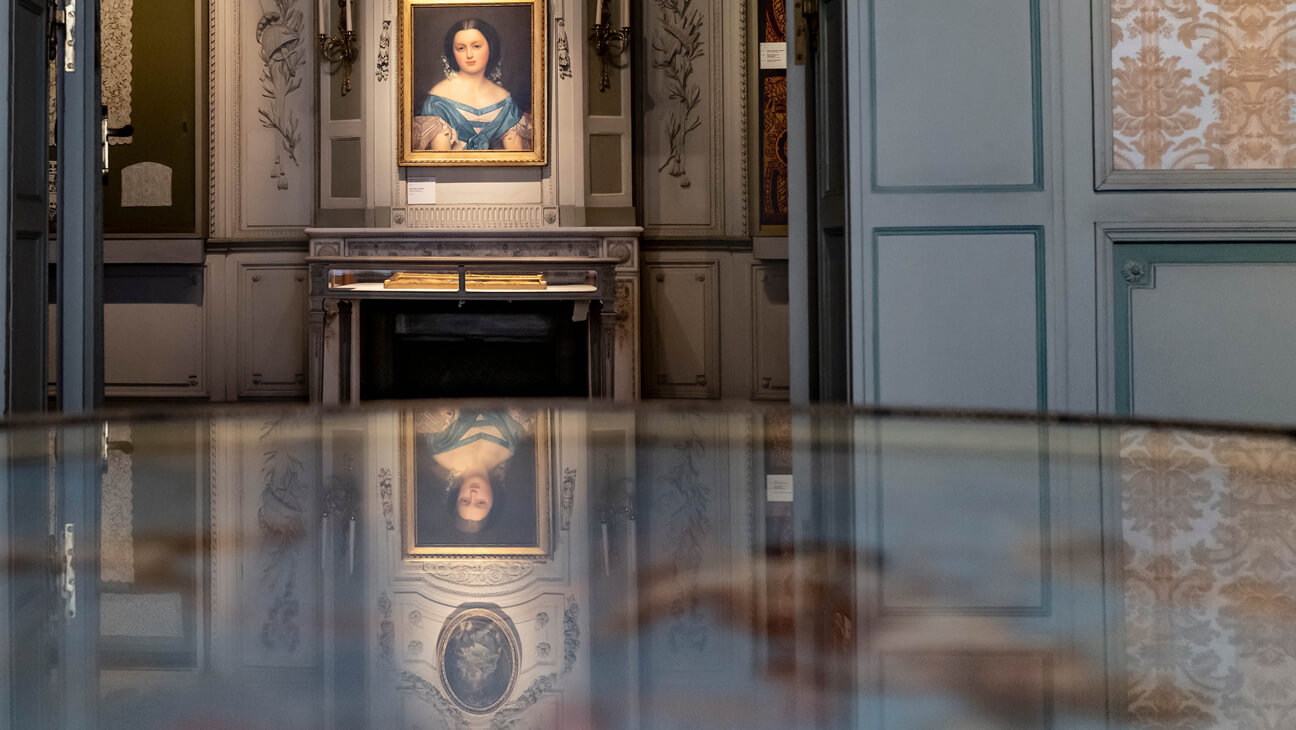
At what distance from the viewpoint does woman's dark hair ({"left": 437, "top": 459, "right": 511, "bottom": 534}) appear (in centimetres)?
38

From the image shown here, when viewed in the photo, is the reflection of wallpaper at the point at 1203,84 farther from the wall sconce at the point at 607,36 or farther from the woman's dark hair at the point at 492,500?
the wall sconce at the point at 607,36

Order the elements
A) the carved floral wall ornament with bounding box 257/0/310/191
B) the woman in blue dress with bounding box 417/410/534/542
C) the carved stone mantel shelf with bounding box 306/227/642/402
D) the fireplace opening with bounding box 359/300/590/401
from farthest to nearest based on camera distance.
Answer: the carved floral wall ornament with bounding box 257/0/310/191 < the fireplace opening with bounding box 359/300/590/401 < the carved stone mantel shelf with bounding box 306/227/642/402 < the woman in blue dress with bounding box 417/410/534/542

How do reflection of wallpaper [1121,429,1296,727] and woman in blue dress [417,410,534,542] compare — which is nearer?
reflection of wallpaper [1121,429,1296,727]

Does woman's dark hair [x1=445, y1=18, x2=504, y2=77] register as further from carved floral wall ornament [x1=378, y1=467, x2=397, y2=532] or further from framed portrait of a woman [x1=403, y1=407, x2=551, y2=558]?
carved floral wall ornament [x1=378, y1=467, x2=397, y2=532]

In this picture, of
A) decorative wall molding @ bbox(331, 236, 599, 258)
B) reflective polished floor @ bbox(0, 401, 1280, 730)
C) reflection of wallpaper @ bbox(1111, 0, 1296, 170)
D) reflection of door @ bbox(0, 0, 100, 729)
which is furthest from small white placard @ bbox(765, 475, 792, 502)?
decorative wall molding @ bbox(331, 236, 599, 258)

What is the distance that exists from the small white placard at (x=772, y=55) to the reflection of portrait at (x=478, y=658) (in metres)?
5.24

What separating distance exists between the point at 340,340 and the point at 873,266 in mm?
2946

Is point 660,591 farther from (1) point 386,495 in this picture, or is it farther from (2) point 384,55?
(2) point 384,55

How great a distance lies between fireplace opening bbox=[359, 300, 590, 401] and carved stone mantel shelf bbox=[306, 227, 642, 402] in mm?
260

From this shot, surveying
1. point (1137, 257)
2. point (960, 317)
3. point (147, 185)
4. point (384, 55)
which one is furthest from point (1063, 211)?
point (147, 185)

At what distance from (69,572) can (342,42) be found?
17.0 ft

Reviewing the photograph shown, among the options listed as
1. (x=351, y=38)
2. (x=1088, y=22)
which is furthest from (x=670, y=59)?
(x=1088, y=22)

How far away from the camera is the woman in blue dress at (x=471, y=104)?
200 inches

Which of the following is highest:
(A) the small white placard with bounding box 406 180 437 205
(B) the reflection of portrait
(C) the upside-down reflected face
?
(A) the small white placard with bounding box 406 180 437 205
